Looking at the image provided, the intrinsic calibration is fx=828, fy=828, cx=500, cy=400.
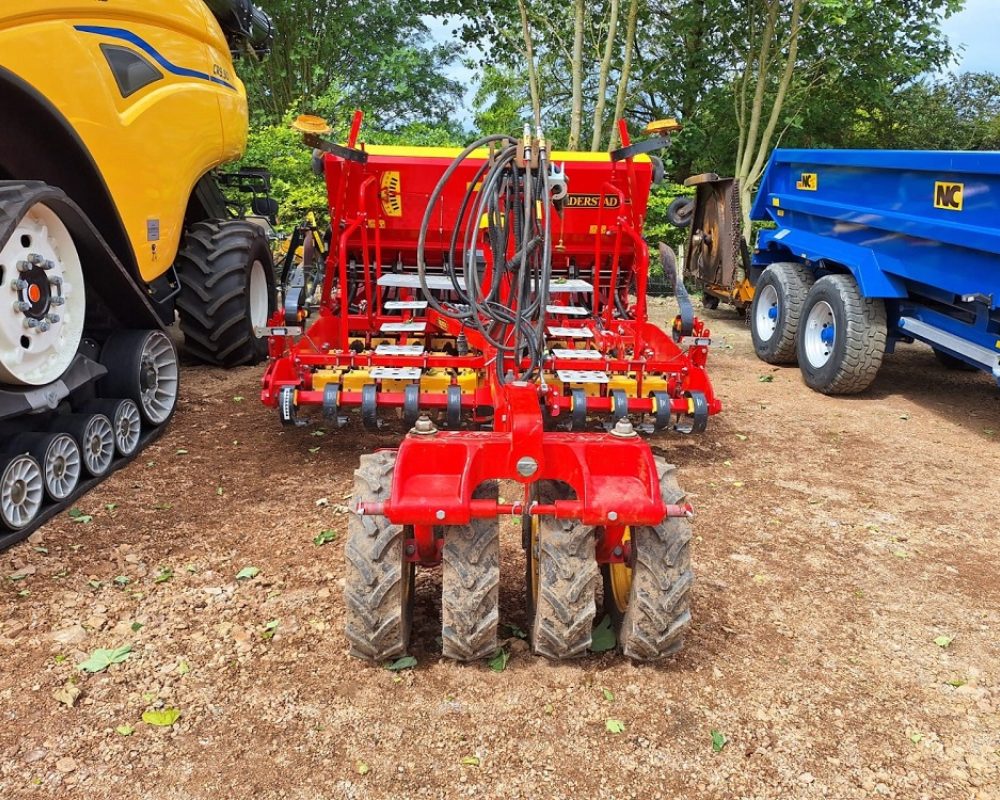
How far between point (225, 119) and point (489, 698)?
4619 mm

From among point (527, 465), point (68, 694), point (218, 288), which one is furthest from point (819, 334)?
point (68, 694)

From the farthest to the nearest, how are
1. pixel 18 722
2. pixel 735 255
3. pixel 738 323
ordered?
pixel 738 323, pixel 735 255, pixel 18 722

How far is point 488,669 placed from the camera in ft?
9.34

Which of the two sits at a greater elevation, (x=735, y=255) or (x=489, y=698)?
(x=735, y=255)

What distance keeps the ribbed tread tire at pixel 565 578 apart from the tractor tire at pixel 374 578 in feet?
1.53

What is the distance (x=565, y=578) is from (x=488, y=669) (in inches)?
18.3

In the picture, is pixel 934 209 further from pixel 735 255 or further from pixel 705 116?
pixel 705 116

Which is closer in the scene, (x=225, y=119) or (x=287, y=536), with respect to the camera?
(x=287, y=536)

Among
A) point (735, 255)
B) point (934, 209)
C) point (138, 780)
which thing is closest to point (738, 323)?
point (735, 255)

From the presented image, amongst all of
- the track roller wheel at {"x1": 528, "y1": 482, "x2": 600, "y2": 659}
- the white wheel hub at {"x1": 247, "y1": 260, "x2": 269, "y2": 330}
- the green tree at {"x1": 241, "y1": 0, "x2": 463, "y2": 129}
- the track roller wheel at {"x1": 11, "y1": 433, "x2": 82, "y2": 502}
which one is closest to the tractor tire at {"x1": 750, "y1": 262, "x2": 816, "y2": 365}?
the white wheel hub at {"x1": 247, "y1": 260, "x2": 269, "y2": 330}

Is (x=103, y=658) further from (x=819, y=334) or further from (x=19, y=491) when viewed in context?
(x=819, y=334)

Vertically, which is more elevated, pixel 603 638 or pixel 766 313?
pixel 766 313

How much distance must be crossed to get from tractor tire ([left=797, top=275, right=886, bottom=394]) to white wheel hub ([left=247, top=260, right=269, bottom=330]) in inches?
184

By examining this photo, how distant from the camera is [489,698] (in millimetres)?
2713
